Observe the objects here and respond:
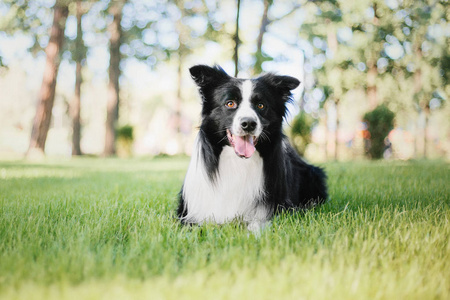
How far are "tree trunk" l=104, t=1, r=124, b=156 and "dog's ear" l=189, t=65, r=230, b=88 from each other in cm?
1509

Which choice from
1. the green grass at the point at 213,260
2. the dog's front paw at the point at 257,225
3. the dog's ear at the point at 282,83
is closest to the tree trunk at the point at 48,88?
the green grass at the point at 213,260

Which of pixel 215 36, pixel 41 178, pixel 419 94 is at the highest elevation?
pixel 215 36

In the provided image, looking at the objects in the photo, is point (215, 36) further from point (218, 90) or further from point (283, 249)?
point (283, 249)

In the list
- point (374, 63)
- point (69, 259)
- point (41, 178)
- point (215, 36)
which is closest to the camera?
point (69, 259)

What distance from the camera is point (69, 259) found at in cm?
205

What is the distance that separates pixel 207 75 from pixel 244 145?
2.87 feet

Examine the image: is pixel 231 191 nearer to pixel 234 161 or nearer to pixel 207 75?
pixel 234 161

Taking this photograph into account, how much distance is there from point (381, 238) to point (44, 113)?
552 inches

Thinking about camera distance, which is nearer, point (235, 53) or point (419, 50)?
point (235, 53)

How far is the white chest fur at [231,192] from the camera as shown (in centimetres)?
327

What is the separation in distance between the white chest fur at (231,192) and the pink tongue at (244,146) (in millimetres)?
128

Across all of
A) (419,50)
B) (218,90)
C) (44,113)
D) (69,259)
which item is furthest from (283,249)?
(419,50)

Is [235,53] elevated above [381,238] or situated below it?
above

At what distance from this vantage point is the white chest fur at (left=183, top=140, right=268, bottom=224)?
3.27m
